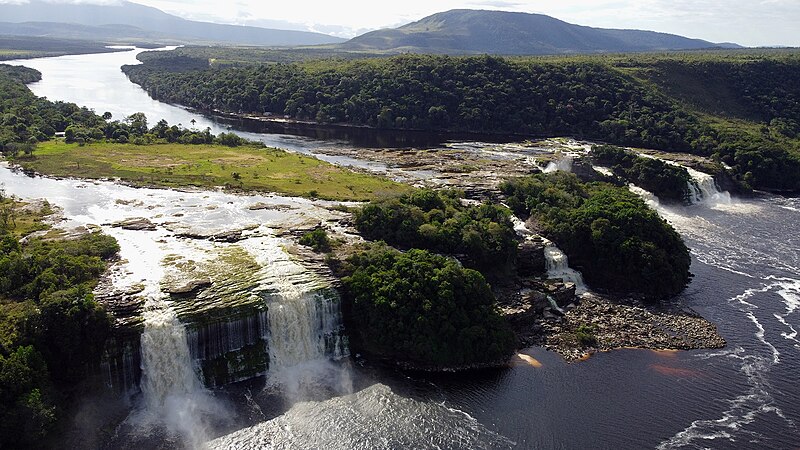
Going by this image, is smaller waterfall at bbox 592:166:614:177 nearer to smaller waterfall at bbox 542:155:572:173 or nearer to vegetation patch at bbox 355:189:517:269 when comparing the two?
smaller waterfall at bbox 542:155:572:173

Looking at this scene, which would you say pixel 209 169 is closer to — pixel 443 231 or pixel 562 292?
pixel 443 231

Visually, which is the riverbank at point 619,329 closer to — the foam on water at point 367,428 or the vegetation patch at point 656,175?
the foam on water at point 367,428

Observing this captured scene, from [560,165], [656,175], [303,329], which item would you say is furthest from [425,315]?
[560,165]

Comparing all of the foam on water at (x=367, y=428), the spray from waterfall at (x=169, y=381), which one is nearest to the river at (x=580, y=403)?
the foam on water at (x=367, y=428)

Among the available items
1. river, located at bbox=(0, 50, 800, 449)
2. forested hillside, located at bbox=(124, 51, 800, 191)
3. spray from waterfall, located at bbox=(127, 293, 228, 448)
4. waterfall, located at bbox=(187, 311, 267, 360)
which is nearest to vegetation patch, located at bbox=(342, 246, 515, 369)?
river, located at bbox=(0, 50, 800, 449)

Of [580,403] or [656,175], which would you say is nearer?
[580,403]

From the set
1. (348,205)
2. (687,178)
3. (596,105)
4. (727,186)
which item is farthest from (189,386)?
(596,105)
